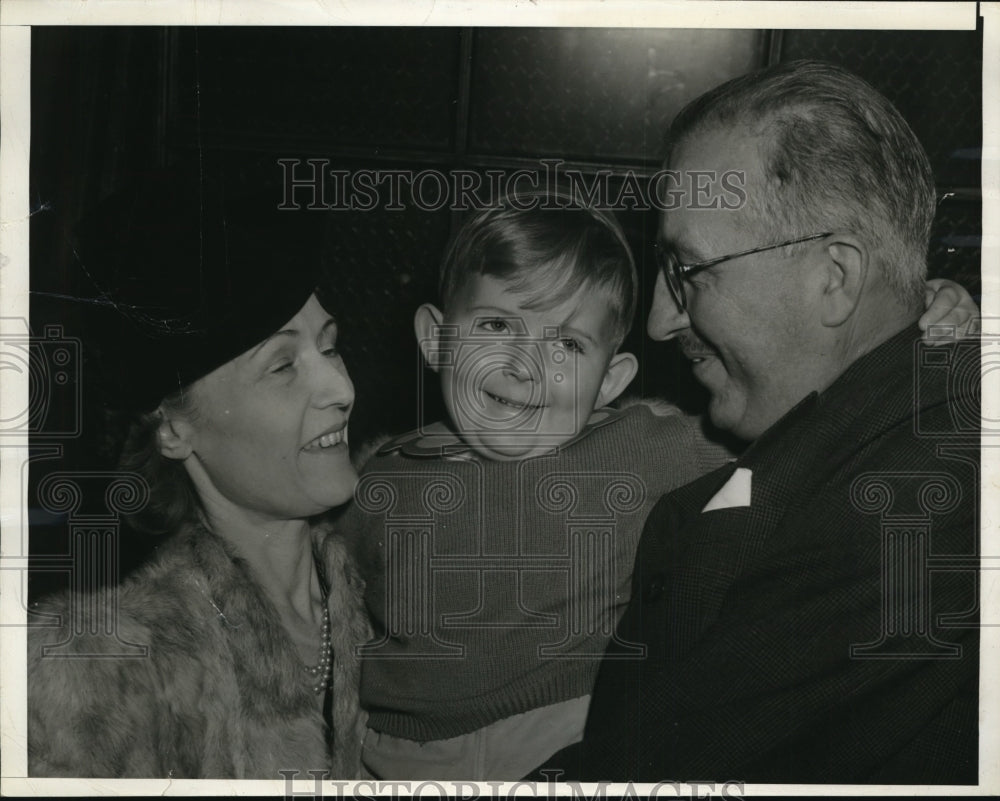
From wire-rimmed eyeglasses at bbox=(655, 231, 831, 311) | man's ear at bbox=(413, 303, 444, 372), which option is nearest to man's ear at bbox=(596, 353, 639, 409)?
wire-rimmed eyeglasses at bbox=(655, 231, 831, 311)

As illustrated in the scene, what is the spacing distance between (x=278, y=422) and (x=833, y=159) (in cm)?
99

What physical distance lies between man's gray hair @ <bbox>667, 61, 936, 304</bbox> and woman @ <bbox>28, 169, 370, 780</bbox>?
74cm

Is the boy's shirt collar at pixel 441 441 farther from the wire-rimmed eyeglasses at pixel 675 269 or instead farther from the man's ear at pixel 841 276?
the man's ear at pixel 841 276

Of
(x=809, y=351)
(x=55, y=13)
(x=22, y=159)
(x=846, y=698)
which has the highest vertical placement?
(x=55, y=13)

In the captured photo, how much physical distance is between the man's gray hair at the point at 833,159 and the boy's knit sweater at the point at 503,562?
394mm

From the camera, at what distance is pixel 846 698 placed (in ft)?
5.04

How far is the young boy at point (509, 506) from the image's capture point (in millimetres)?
1582

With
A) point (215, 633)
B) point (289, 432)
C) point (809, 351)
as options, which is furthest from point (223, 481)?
point (809, 351)

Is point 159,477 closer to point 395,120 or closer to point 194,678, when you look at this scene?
point 194,678

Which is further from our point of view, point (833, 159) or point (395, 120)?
point (395, 120)

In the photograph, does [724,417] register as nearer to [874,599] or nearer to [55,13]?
[874,599]

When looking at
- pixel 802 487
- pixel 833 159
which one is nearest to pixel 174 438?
pixel 802 487

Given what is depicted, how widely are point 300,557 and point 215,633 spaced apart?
0.59 ft

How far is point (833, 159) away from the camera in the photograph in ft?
5.08
